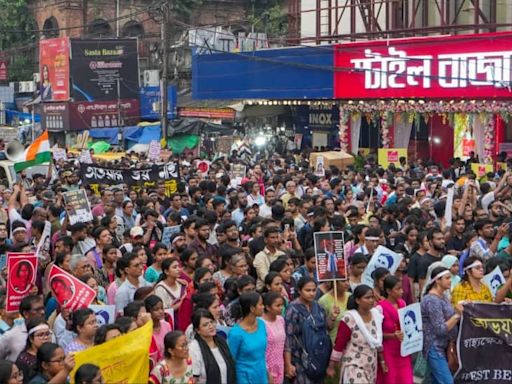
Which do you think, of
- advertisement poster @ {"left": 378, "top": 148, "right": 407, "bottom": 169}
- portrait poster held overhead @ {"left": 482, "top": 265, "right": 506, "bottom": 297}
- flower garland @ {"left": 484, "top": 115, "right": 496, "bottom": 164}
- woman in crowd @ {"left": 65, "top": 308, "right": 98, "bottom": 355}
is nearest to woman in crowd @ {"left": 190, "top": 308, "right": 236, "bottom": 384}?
woman in crowd @ {"left": 65, "top": 308, "right": 98, "bottom": 355}

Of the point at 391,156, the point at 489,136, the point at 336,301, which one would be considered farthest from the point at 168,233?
the point at 489,136

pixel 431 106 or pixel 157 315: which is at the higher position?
pixel 431 106

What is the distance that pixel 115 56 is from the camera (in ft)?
146

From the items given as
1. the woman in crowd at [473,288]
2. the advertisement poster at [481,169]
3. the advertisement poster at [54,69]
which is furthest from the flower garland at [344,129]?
the woman in crowd at [473,288]

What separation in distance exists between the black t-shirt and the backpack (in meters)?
2.15

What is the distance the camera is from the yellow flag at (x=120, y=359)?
680 centimetres

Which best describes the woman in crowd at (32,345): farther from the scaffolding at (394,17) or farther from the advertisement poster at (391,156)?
the scaffolding at (394,17)

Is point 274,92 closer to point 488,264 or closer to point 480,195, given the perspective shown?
point 480,195

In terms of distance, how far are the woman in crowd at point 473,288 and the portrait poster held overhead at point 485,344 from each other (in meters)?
0.52

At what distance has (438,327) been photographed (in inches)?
345

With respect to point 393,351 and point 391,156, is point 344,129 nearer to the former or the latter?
point 391,156

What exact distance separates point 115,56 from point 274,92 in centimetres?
1371

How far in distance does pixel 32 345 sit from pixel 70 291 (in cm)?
110

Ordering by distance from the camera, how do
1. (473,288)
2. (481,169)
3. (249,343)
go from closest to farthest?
(249,343) < (473,288) < (481,169)
